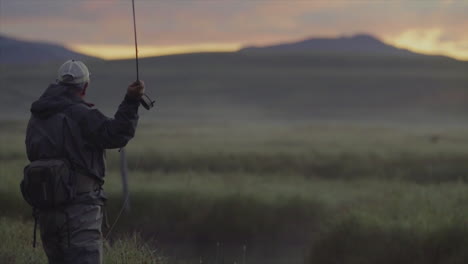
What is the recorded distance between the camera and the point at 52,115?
5.85 metres

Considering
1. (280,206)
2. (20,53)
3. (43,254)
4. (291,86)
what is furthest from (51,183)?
(291,86)

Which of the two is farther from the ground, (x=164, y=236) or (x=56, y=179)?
(x=56, y=179)

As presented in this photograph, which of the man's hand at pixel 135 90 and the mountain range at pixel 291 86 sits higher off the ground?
the man's hand at pixel 135 90

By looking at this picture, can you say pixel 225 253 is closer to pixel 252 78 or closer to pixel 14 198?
pixel 14 198

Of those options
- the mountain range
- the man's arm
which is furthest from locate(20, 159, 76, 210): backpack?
the mountain range

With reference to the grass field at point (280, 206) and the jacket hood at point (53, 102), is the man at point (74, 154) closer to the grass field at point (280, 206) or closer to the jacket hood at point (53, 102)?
the jacket hood at point (53, 102)

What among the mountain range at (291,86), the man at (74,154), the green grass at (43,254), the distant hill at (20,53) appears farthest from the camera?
the mountain range at (291,86)

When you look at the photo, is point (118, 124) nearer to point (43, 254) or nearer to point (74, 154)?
point (74, 154)

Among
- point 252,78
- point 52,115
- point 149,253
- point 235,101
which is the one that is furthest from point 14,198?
point 252,78

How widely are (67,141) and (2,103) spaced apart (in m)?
21.0

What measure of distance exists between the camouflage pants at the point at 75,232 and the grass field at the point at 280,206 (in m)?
2.15

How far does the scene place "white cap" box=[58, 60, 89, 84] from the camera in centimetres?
595

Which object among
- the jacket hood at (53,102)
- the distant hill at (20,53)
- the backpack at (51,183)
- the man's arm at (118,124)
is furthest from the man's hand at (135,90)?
the distant hill at (20,53)

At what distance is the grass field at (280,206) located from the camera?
1231 centimetres
